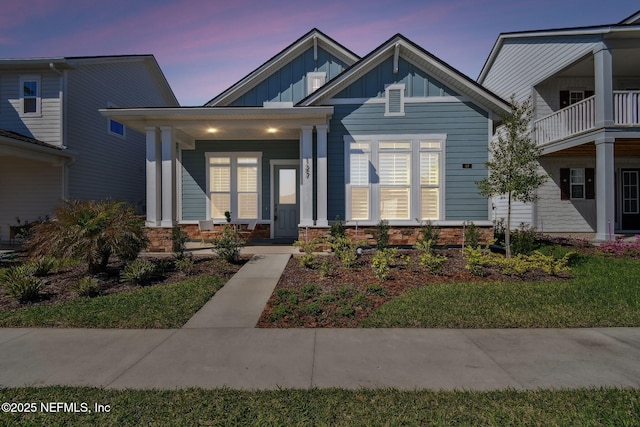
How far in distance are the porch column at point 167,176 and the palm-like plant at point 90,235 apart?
2.74 metres

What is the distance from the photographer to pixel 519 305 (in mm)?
5125

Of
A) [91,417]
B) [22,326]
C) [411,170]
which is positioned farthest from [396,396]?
[411,170]

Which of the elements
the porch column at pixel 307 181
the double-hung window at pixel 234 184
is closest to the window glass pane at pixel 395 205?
the porch column at pixel 307 181

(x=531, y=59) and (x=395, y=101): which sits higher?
(x=531, y=59)

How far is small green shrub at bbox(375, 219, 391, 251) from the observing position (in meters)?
9.28

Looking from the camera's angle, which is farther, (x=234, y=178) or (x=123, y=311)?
(x=234, y=178)

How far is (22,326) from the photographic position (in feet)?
14.8

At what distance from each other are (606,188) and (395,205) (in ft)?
22.7

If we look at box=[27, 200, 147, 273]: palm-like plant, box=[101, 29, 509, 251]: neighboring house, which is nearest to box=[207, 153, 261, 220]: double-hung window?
box=[101, 29, 509, 251]: neighboring house

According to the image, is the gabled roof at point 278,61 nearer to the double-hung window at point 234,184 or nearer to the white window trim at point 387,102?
the double-hung window at point 234,184

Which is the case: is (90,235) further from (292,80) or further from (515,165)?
(292,80)

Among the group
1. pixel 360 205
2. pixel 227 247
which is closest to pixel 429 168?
pixel 360 205

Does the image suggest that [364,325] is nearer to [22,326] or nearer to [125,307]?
[125,307]

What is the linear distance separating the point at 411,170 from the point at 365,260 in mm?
3692
